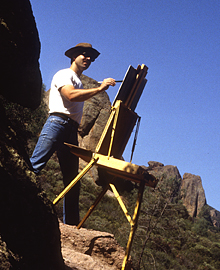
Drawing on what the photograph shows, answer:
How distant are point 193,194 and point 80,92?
61211mm

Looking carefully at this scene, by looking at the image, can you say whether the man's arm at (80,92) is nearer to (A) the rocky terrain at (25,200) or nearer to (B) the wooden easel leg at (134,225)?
(A) the rocky terrain at (25,200)

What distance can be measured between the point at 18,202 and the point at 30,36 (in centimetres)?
156

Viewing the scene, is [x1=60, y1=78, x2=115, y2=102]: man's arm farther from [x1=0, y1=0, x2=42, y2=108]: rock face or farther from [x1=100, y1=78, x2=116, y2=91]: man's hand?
[x1=0, y1=0, x2=42, y2=108]: rock face

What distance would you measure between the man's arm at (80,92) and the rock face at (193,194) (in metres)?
55.7

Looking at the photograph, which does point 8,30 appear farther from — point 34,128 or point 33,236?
point 34,128

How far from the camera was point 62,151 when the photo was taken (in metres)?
3.30

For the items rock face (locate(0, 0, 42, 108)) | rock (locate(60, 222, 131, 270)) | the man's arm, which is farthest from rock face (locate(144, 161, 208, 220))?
rock face (locate(0, 0, 42, 108))

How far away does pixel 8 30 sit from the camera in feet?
7.30

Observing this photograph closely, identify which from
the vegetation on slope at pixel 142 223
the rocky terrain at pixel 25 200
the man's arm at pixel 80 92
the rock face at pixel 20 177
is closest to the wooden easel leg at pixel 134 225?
the rocky terrain at pixel 25 200

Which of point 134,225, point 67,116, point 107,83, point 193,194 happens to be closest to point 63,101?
point 67,116

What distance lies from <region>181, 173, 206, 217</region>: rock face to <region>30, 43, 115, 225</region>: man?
5532 cm

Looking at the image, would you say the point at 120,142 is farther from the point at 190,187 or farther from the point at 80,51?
the point at 190,187

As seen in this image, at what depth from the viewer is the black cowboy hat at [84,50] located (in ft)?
11.3

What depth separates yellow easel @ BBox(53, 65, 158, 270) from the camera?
2.78 m
